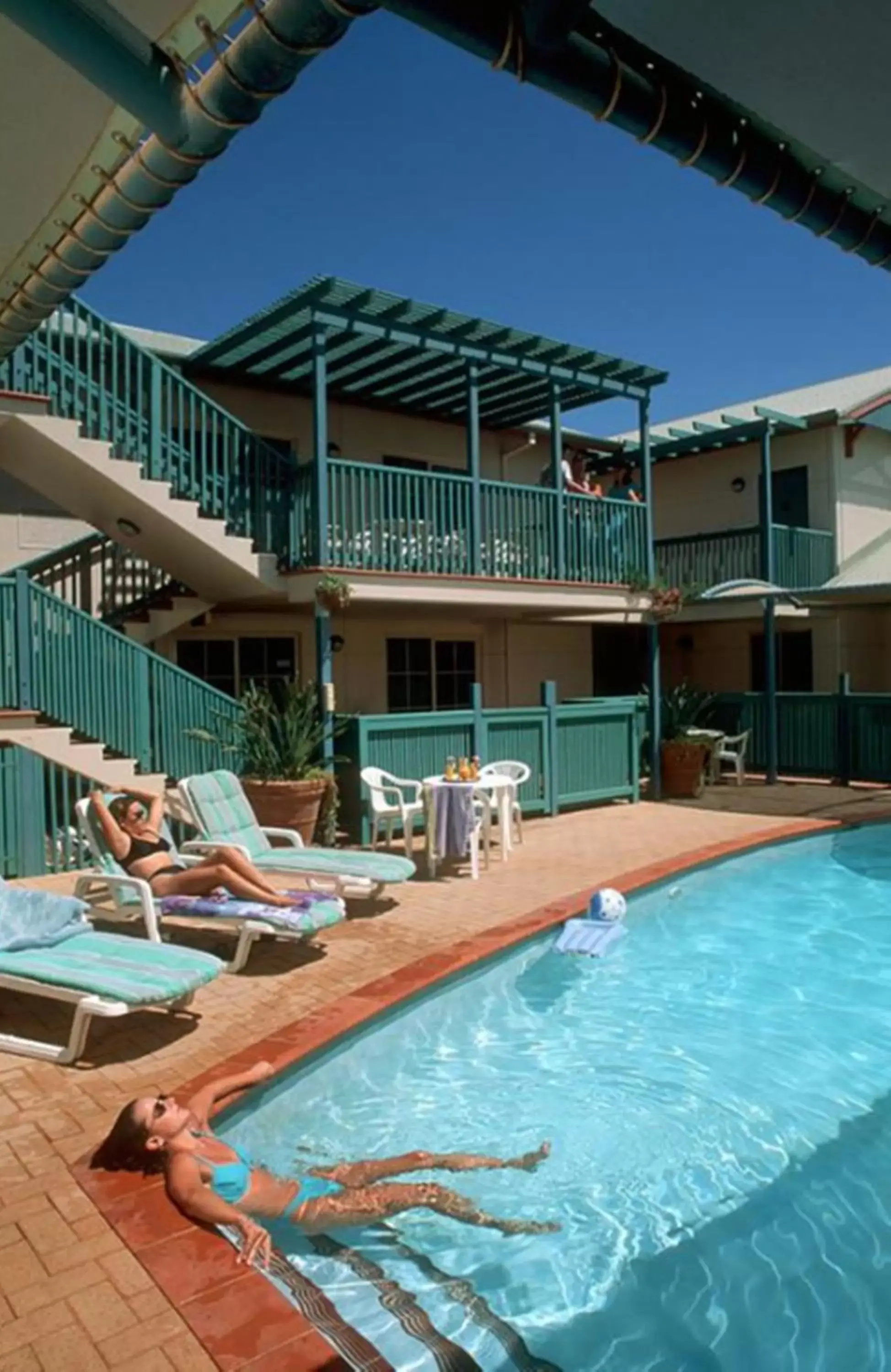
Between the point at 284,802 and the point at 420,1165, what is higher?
the point at 284,802

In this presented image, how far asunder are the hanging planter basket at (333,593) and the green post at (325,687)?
11cm

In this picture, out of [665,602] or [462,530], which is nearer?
[462,530]

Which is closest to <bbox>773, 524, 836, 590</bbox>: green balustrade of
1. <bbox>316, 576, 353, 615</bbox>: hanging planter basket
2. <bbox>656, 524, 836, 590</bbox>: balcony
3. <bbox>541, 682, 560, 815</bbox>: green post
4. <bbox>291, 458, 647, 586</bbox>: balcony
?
<bbox>656, 524, 836, 590</bbox>: balcony

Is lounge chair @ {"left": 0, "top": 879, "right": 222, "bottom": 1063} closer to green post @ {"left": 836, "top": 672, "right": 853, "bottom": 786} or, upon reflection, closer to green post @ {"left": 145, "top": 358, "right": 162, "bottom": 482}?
green post @ {"left": 145, "top": 358, "right": 162, "bottom": 482}

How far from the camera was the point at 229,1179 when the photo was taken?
138 inches

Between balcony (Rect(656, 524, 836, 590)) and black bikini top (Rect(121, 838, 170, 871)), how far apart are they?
516 inches

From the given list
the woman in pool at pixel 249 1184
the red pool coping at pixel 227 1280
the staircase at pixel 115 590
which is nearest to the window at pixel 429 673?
the staircase at pixel 115 590

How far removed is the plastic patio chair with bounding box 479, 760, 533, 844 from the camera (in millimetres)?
10531

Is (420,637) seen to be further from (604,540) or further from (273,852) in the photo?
(273,852)

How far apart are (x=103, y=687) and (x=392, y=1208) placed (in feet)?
22.1

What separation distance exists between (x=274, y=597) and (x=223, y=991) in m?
6.50

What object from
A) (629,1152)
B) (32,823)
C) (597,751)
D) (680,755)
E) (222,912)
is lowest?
(629,1152)

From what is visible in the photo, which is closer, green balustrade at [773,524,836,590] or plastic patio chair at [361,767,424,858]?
plastic patio chair at [361,767,424,858]

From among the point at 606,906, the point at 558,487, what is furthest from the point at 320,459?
the point at 606,906
